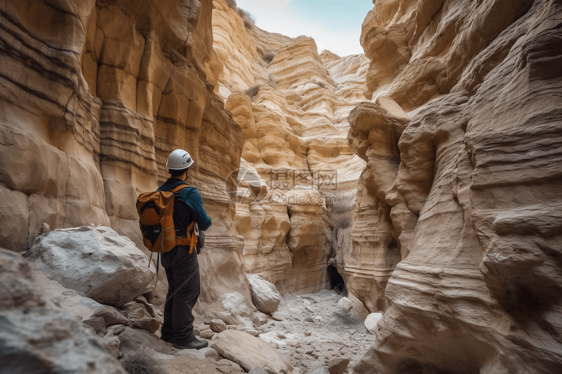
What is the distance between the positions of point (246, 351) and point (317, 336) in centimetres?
379

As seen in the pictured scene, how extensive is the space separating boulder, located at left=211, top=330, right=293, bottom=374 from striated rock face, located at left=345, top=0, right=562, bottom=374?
4.72 ft

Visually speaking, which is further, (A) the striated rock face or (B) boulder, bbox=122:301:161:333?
(B) boulder, bbox=122:301:161:333

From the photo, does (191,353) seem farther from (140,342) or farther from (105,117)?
(105,117)

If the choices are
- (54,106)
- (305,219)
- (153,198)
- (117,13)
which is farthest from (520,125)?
(305,219)

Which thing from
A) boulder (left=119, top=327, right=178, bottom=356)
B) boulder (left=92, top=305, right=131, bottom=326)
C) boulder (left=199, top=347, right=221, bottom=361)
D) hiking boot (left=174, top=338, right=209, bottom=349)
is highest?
boulder (left=92, top=305, right=131, bottom=326)

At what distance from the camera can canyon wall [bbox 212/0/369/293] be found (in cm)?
1287

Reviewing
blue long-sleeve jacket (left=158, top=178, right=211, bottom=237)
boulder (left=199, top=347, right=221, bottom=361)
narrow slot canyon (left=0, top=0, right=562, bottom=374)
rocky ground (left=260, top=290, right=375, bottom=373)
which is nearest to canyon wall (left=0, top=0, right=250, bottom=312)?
narrow slot canyon (left=0, top=0, right=562, bottom=374)

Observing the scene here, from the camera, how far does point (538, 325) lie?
2.25 metres

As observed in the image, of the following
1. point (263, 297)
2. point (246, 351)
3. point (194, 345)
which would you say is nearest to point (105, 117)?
point (194, 345)

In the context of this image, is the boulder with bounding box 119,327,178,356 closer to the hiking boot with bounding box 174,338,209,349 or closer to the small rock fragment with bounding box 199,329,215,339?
→ the hiking boot with bounding box 174,338,209,349

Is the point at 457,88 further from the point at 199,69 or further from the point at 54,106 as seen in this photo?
the point at 54,106

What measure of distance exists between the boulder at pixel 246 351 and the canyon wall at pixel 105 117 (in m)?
1.11

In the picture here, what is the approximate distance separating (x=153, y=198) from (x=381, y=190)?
23.0ft

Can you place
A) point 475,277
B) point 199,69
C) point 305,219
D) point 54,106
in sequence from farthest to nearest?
point 305,219 → point 199,69 → point 475,277 → point 54,106
